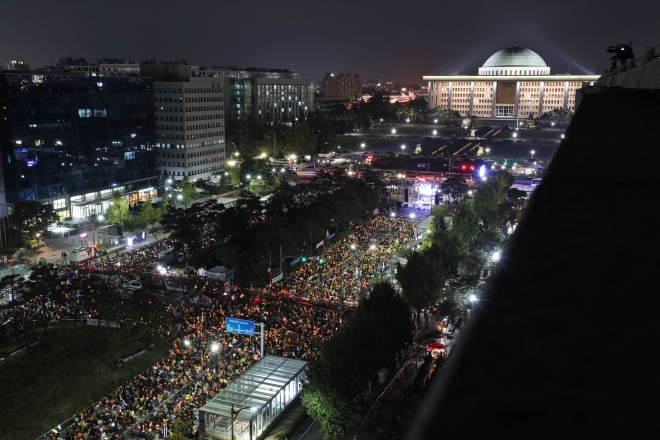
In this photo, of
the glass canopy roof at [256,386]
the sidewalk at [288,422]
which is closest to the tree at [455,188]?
the glass canopy roof at [256,386]

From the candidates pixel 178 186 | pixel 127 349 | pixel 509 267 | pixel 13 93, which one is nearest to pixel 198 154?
pixel 178 186

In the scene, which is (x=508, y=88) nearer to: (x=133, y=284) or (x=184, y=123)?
(x=184, y=123)

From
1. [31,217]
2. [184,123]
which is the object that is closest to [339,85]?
[184,123]

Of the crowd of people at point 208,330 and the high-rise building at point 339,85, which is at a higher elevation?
the high-rise building at point 339,85

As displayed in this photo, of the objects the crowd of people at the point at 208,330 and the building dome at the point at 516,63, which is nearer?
the crowd of people at the point at 208,330

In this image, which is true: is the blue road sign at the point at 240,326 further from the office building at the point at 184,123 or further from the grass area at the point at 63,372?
the office building at the point at 184,123

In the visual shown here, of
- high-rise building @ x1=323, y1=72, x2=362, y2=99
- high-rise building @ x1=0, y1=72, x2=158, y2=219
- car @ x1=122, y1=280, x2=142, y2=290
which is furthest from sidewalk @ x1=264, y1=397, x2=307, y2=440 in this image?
high-rise building @ x1=323, y1=72, x2=362, y2=99

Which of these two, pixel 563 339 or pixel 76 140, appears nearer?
pixel 563 339
